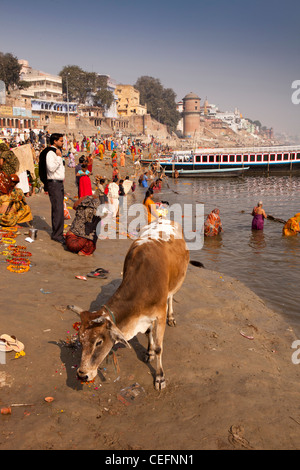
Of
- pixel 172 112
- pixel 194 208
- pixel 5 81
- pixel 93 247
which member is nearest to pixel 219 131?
pixel 172 112

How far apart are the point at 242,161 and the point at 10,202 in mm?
44180

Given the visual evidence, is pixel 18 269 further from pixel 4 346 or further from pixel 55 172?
pixel 4 346

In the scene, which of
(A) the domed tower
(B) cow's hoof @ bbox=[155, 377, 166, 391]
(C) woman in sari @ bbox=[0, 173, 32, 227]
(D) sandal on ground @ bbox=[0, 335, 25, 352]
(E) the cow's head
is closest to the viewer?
(E) the cow's head

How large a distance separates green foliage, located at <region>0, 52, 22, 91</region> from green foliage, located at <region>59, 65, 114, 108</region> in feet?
43.3

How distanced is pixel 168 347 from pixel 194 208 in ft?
62.8

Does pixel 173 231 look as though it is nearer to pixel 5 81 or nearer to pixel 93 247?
pixel 93 247

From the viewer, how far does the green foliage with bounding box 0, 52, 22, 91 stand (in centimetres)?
6500

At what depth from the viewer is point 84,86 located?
86625mm

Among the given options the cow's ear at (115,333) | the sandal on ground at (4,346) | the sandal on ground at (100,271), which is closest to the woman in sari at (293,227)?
the sandal on ground at (100,271)

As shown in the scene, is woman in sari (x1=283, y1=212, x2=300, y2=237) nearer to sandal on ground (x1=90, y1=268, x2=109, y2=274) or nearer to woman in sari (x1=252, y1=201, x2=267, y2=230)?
woman in sari (x1=252, y1=201, x2=267, y2=230)

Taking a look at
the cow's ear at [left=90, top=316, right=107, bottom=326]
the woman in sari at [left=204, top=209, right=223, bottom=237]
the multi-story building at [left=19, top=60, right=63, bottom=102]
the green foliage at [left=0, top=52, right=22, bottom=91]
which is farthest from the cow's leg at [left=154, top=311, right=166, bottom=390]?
the multi-story building at [left=19, top=60, right=63, bottom=102]

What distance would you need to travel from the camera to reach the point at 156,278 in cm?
447

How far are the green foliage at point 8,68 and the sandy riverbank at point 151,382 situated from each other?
2805 inches

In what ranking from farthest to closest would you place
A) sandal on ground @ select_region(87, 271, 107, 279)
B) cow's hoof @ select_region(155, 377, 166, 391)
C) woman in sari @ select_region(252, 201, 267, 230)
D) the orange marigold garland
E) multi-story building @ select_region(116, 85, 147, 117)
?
multi-story building @ select_region(116, 85, 147, 117) < woman in sari @ select_region(252, 201, 267, 230) < sandal on ground @ select_region(87, 271, 107, 279) < the orange marigold garland < cow's hoof @ select_region(155, 377, 166, 391)
